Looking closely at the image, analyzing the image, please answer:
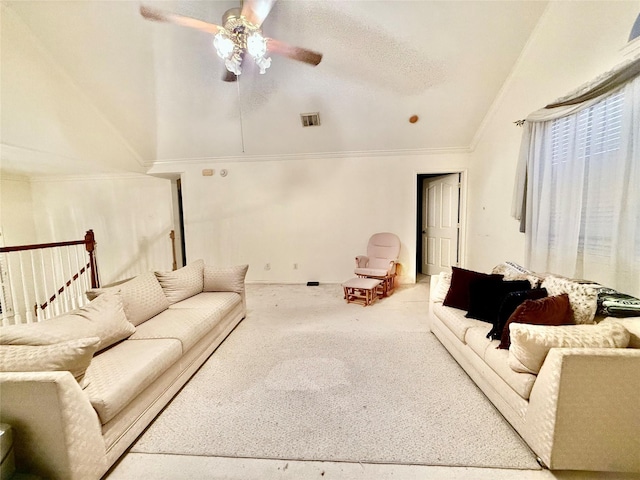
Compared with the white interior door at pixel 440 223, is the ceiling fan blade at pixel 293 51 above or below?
above

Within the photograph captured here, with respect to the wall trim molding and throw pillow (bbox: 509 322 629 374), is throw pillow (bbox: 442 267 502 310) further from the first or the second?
the wall trim molding

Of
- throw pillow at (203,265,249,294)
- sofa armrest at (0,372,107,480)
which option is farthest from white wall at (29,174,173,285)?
sofa armrest at (0,372,107,480)

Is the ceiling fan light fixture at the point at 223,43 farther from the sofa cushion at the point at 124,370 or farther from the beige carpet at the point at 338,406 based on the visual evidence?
the beige carpet at the point at 338,406

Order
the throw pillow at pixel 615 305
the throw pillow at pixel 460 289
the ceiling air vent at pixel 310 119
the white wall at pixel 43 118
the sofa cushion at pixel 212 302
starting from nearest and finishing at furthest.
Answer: the throw pillow at pixel 615 305 < the throw pillow at pixel 460 289 < the sofa cushion at pixel 212 302 < the white wall at pixel 43 118 < the ceiling air vent at pixel 310 119

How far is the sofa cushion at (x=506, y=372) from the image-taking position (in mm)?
1362

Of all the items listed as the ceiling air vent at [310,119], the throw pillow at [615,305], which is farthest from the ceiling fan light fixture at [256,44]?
the throw pillow at [615,305]

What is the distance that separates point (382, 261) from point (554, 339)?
3.04 meters

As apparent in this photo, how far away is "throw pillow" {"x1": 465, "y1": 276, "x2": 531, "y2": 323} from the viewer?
1990 mm

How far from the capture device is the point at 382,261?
433 centimetres

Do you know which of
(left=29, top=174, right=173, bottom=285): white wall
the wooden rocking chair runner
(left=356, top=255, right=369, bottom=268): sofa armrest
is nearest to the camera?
the wooden rocking chair runner

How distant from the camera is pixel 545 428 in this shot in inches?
49.3

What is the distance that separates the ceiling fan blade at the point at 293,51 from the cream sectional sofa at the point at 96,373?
2.29 meters

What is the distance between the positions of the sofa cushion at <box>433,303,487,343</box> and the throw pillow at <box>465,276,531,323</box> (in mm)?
63

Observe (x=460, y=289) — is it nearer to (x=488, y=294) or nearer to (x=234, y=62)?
(x=488, y=294)
